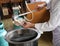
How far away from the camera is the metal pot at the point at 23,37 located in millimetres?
883

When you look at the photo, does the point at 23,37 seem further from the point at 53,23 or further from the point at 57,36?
the point at 57,36

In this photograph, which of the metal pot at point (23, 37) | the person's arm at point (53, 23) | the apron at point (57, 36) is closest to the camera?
the metal pot at point (23, 37)

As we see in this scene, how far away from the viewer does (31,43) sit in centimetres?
89

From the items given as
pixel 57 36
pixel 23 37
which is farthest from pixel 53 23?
pixel 23 37

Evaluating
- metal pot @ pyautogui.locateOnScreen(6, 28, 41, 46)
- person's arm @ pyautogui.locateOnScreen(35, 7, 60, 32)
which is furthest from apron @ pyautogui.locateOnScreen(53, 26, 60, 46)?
metal pot @ pyautogui.locateOnScreen(6, 28, 41, 46)

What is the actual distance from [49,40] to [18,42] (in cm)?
123

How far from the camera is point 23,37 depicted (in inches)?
38.9

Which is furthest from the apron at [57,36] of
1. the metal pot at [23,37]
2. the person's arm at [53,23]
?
the metal pot at [23,37]

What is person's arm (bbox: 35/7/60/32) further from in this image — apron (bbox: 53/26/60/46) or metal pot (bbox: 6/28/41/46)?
metal pot (bbox: 6/28/41/46)

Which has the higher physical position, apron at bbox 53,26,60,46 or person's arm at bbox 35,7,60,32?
person's arm at bbox 35,7,60,32

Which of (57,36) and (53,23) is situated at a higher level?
(53,23)

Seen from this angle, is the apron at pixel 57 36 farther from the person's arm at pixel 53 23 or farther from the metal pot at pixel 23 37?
the metal pot at pixel 23 37

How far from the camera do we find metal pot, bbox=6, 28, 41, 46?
2.90 ft

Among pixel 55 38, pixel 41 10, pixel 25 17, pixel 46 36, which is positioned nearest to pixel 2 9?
pixel 25 17
